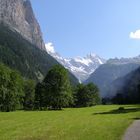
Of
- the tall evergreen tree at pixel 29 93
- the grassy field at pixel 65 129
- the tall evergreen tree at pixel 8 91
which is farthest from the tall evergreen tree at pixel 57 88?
the grassy field at pixel 65 129

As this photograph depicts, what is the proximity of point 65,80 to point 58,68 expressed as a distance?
6001mm

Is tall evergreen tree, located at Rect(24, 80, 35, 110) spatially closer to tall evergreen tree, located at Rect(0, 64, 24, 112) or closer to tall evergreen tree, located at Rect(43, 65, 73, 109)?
tall evergreen tree, located at Rect(43, 65, 73, 109)

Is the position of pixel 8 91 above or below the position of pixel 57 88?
below

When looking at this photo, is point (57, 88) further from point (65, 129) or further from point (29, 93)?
point (65, 129)

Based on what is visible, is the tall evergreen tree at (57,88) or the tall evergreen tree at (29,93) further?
the tall evergreen tree at (29,93)

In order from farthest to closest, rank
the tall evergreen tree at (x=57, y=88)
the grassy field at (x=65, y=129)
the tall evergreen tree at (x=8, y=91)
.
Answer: the tall evergreen tree at (x=57, y=88), the tall evergreen tree at (x=8, y=91), the grassy field at (x=65, y=129)

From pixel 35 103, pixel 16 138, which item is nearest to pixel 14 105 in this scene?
pixel 35 103

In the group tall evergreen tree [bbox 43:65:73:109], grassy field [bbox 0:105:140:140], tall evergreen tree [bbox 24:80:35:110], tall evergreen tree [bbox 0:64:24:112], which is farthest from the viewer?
tall evergreen tree [bbox 24:80:35:110]

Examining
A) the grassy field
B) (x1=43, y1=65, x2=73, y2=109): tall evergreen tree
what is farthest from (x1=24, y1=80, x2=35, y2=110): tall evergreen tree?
the grassy field

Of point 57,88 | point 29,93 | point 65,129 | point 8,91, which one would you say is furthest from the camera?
point 29,93

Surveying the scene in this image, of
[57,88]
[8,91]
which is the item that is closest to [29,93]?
[57,88]

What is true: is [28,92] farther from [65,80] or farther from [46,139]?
[46,139]

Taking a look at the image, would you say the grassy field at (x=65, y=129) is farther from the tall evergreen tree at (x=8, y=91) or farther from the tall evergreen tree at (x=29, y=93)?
the tall evergreen tree at (x=29, y=93)

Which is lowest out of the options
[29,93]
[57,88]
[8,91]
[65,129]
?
[65,129]
